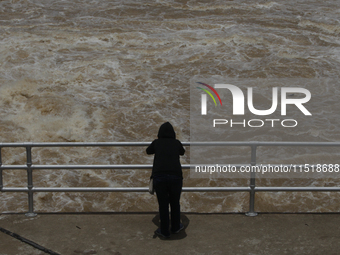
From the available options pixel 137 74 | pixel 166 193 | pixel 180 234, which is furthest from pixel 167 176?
pixel 137 74

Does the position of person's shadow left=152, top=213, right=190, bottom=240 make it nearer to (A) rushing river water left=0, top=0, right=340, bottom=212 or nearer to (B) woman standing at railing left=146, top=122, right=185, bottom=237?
(B) woman standing at railing left=146, top=122, right=185, bottom=237

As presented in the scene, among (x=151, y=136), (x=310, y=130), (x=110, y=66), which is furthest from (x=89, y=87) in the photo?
(x=310, y=130)

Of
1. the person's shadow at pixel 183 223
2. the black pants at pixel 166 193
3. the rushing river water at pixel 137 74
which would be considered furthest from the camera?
the rushing river water at pixel 137 74

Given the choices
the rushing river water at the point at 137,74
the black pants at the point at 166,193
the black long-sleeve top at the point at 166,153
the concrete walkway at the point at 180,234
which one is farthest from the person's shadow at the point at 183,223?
the rushing river water at the point at 137,74

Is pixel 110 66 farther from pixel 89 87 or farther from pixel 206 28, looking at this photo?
pixel 206 28

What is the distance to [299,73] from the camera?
18.5m

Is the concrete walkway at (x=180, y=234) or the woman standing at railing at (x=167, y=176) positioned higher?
the woman standing at railing at (x=167, y=176)

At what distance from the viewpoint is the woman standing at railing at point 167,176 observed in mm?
4719

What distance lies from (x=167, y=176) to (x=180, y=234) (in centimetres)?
75

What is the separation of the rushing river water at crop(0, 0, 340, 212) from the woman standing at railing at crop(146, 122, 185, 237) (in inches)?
268

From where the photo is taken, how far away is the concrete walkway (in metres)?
4.54

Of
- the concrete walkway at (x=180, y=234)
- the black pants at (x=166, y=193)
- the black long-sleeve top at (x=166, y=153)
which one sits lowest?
the concrete walkway at (x=180, y=234)

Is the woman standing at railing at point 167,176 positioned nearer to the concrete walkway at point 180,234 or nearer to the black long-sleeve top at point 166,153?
the black long-sleeve top at point 166,153

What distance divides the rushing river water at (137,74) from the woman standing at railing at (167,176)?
6.81 metres
